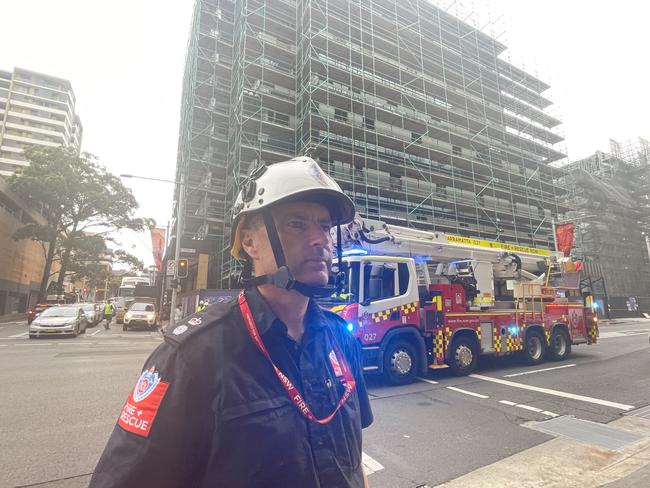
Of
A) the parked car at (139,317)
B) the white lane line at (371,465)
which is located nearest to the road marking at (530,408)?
the white lane line at (371,465)

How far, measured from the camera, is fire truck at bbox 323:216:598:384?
7.11 m

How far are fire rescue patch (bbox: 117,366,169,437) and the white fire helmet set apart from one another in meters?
0.79

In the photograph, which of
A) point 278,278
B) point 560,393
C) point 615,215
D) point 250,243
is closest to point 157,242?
point 560,393

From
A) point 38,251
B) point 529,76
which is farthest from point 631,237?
point 38,251

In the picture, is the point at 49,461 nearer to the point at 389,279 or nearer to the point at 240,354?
the point at 240,354

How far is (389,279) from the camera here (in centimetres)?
761

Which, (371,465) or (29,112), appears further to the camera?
(29,112)

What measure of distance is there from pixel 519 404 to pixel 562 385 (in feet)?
7.19

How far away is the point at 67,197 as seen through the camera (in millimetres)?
30875

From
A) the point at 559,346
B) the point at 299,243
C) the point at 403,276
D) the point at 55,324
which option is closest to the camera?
the point at 299,243

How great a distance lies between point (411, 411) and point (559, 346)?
7.58 metres

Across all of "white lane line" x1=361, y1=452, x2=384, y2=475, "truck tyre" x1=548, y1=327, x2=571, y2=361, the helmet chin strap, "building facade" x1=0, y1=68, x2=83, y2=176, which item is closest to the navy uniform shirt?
the helmet chin strap

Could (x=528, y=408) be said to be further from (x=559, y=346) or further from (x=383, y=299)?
(x=559, y=346)

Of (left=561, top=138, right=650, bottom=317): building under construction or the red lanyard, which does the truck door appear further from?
(left=561, top=138, right=650, bottom=317): building under construction
